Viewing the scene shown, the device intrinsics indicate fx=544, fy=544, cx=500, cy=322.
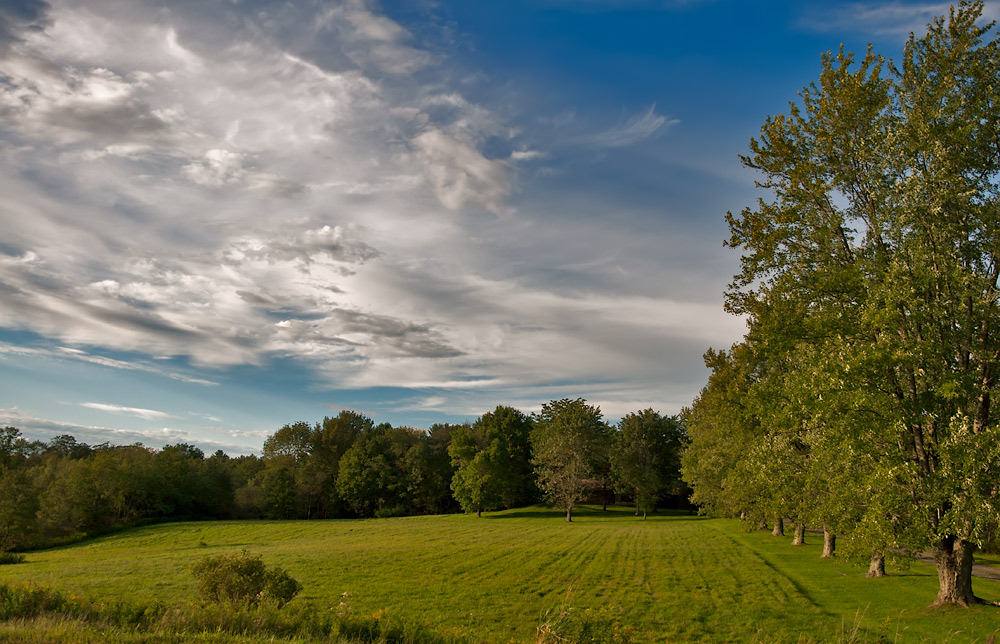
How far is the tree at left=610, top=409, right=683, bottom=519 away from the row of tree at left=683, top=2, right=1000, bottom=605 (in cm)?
5891

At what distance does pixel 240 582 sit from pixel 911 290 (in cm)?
1936

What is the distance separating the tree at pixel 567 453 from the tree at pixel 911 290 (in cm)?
5171

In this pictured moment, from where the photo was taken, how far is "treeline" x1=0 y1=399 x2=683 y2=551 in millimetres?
67875

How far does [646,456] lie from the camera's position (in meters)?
80.6

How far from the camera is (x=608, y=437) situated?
92.6m

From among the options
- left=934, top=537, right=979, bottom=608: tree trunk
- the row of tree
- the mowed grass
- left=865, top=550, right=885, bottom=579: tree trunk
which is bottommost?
the mowed grass

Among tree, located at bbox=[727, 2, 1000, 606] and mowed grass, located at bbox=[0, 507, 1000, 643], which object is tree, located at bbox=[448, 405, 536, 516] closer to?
mowed grass, located at bbox=[0, 507, 1000, 643]

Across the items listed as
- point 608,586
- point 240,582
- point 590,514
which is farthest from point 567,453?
point 240,582

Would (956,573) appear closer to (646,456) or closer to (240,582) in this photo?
(240,582)

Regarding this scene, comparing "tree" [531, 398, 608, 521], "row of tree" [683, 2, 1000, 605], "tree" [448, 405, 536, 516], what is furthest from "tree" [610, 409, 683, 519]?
"row of tree" [683, 2, 1000, 605]

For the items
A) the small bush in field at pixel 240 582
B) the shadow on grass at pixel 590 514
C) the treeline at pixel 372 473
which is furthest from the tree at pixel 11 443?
the small bush in field at pixel 240 582

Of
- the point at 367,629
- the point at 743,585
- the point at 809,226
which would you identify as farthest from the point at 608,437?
the point at 367,629

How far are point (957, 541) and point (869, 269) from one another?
8.74m

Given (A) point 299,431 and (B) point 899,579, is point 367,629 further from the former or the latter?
(A) point 299,431
